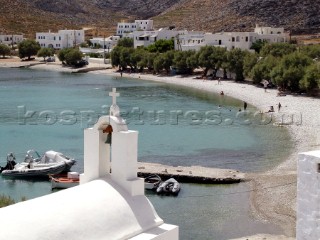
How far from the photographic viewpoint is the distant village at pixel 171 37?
10088 centimetres

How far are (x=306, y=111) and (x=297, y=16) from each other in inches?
3542

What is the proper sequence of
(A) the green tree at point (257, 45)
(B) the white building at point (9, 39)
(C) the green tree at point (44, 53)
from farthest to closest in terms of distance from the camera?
(B) the white building at point (9, 39), (C) the green tree at point (44, 53), (A) the green tree at point (257, 45)

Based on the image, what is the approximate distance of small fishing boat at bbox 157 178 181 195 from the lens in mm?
29237

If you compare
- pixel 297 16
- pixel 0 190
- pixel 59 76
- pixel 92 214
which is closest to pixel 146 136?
pixel 0 190

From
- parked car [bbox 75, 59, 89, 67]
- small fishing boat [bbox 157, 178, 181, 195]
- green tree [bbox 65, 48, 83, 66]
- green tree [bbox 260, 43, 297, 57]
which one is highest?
green tree [bbox 260, 43, 297, 57]

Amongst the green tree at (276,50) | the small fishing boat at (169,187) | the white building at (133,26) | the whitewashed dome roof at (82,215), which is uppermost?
the white building at (133,26)

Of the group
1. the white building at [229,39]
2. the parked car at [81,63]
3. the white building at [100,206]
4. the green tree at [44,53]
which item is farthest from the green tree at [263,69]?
the white building at [100,206]

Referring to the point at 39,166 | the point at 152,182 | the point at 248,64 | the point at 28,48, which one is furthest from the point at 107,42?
the point at 152,182

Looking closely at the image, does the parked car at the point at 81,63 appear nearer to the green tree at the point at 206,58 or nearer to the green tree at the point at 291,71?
the green tree at the point at 206,58

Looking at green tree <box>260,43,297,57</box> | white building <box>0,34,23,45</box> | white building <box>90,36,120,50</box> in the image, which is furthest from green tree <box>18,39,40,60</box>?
green tree <box>260,43,297,57</box>

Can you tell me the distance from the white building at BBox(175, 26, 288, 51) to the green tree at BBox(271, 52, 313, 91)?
1130 inches

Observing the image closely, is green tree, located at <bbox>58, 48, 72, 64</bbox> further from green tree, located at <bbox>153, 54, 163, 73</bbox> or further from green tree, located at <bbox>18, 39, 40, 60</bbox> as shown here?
green tree, located at <bbox>153, 54, 163, 73</bbox>

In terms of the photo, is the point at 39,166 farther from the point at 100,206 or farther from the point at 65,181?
the point at 100,206

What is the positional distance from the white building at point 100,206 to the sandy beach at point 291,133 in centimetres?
1156
